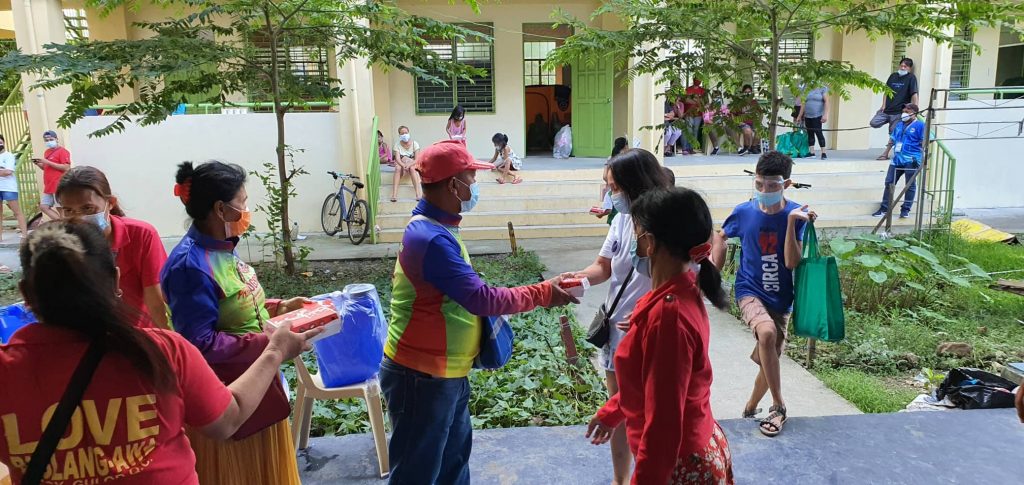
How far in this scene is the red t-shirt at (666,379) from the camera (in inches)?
71.4

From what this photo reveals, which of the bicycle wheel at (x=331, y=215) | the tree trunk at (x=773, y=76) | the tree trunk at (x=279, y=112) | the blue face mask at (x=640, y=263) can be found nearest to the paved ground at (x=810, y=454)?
the blue face mask at (x=640, y=263)

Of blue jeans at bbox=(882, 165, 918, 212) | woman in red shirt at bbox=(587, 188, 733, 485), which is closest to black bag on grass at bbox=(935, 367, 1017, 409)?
woman in red shirt at bbox=(587, 188, 733, 485)

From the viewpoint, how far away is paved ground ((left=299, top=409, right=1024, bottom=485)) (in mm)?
3262

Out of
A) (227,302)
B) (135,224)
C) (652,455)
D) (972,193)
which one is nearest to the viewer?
(652,455)

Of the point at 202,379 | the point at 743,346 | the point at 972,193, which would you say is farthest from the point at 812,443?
the point at 972,193

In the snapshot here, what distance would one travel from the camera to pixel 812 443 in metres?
3.57

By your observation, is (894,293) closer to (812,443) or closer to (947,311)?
(947,311)

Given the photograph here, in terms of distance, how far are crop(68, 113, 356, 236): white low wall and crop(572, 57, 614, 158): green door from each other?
17.3 ft

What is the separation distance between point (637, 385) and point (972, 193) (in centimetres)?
1326

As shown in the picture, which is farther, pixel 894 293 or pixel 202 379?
pixel 894 293

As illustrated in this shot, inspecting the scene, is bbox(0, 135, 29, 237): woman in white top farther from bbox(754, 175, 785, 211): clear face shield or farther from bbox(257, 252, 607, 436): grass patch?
bbox(754, 175, 785, 211): clear face shield

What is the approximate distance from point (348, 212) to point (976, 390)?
27.2 ft

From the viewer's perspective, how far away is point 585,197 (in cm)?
1103

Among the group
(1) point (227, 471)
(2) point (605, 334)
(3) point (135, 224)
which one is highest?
(3) point (135, 224)
